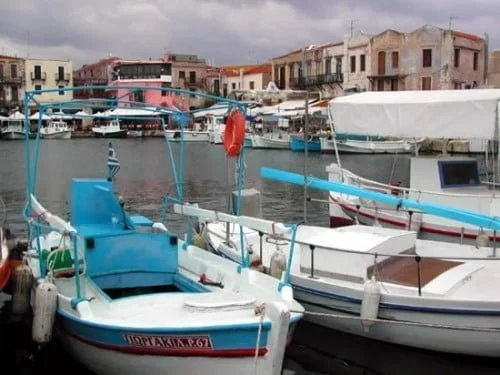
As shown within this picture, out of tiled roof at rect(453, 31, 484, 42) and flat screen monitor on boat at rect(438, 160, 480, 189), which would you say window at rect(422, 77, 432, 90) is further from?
flat screen monitor on boat at rect(438, 160, 480, 189)

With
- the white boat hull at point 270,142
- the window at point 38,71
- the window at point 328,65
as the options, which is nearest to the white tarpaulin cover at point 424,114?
the white boat hull at point 270,142

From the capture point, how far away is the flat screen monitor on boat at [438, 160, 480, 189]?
16.4 m

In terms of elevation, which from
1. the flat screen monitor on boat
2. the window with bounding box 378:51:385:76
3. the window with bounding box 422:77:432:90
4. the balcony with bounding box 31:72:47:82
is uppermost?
the balcony with bounding box 31:72:47:82

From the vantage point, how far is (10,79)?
94.7m

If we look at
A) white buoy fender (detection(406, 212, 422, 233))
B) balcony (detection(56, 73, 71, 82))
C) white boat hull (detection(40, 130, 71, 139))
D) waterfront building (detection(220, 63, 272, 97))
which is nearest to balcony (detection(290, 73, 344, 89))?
waterfront building (detection(220, 63, 272, 97))

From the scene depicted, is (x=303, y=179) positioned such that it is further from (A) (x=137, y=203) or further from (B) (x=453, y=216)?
(A) (x=137, y=203)

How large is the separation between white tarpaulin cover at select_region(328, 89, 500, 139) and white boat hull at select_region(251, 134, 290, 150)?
46924 mm

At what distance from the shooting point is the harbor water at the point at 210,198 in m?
9.94

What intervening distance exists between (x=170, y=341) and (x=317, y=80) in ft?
230

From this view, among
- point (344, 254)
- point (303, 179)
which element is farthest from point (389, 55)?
point (344, 254)

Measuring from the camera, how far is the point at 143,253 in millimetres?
10258

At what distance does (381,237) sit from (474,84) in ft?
189

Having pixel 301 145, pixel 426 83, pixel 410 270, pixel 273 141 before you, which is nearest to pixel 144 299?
pixel 410 270

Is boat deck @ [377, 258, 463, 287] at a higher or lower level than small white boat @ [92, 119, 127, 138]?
lower
